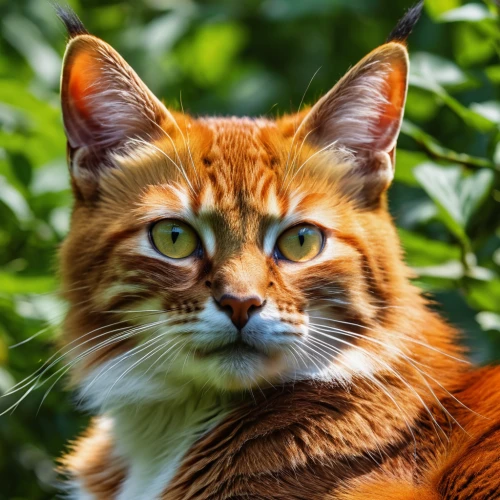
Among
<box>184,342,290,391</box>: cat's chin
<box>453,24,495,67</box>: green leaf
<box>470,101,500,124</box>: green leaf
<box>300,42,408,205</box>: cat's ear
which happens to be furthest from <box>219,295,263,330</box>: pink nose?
<box>453,24,495,67</box>: green leaf

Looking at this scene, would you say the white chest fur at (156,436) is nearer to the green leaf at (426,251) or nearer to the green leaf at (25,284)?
the green leaf at (25,284)

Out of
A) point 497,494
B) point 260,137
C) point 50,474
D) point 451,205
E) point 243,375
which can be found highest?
point 260,137

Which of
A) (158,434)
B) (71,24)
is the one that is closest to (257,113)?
(71,24)

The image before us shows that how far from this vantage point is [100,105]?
3.34 meters

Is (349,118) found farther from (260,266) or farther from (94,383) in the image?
(94,383)

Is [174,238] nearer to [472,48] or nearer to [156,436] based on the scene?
[156,436]

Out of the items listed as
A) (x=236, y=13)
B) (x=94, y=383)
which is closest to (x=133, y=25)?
(x=236, y=13)

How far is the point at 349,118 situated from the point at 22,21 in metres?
3.00

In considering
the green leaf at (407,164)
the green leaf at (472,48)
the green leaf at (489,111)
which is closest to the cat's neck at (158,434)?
the green leaf at (407,164)

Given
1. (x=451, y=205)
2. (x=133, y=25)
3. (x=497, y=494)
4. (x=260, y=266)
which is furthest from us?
(x=133, y=25)

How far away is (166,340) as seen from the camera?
2961mm

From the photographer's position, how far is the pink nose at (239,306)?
281cm

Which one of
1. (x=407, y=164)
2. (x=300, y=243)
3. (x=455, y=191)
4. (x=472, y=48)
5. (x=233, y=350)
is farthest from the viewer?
(x=472, y=48)

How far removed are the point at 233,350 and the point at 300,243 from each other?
49 cm
